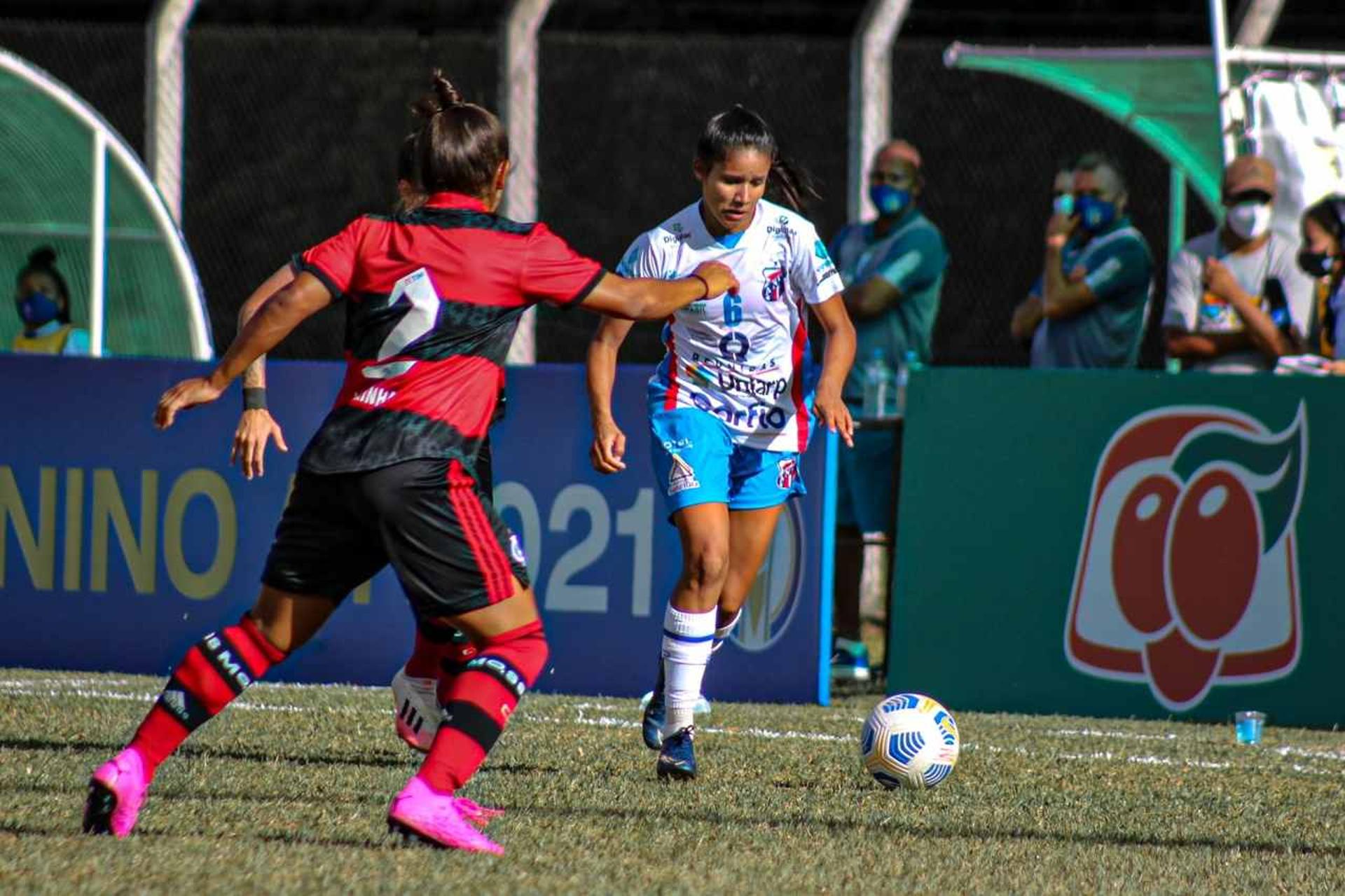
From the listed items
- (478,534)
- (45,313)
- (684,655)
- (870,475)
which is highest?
(478,534)

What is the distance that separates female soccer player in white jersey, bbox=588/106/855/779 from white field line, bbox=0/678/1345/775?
899mm

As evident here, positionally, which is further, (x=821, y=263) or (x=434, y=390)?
(x=821, y=263)

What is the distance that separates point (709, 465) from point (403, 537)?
2.02 meters

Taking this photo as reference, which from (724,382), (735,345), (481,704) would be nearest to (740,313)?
(735,345)

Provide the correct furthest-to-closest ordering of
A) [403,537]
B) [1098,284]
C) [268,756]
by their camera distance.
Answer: [1098,284], [268,756], [403,537]

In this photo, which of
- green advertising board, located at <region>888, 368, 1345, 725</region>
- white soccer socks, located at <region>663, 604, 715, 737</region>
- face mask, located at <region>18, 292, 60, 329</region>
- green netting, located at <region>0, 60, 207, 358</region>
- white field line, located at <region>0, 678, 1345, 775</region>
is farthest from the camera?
green netting, located at <region>0, 60, 207, 358</region>

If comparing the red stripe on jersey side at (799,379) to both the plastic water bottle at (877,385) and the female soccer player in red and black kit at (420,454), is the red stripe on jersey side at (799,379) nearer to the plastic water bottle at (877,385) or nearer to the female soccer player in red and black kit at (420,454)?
the female soccer player in red and black kit at (420,454)

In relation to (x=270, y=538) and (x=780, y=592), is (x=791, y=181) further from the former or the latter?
(x=270, y=538)

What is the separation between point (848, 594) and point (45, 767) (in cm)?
501

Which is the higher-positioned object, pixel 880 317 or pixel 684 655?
pixel 880 317

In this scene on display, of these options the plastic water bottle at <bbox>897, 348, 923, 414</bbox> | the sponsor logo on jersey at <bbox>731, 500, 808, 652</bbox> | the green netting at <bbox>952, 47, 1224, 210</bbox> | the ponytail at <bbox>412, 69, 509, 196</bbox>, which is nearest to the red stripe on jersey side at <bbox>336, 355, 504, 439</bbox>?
the ponytail at <bbox>412, 69, 509, 196</bbox>

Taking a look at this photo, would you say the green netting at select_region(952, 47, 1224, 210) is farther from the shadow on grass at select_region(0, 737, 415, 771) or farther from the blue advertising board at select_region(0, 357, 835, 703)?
the shadow on grass at select_region(0, 737, 415, 771)

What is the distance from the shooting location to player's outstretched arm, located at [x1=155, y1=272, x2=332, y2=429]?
191 inches

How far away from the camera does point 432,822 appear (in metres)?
4.86
